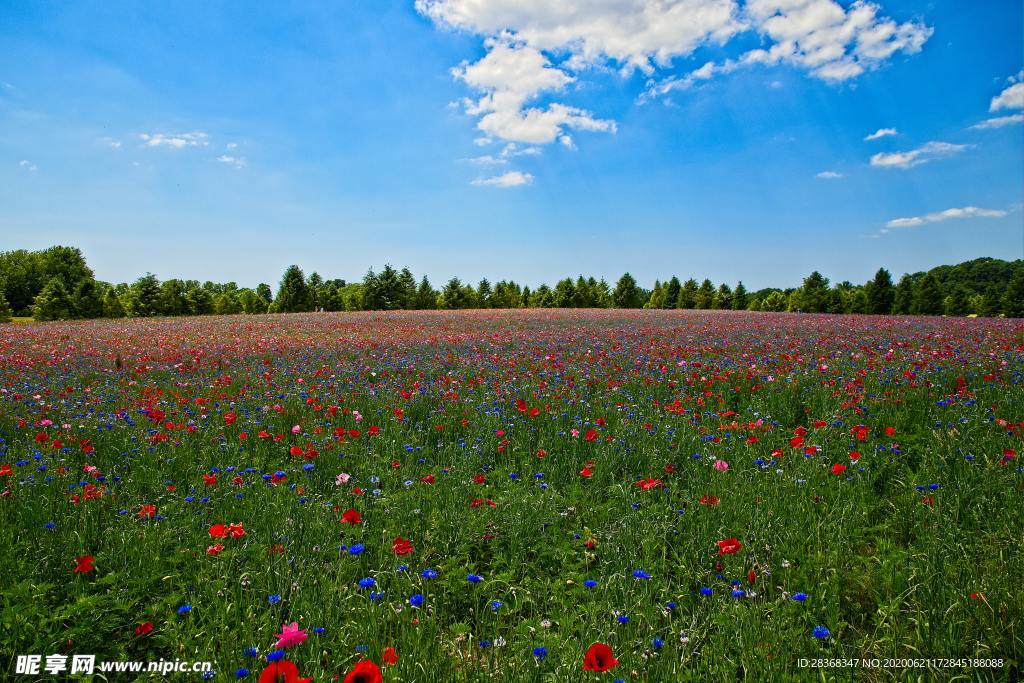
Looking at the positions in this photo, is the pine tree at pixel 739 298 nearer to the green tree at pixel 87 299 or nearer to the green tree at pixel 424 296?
the green tree at pixel 424 296

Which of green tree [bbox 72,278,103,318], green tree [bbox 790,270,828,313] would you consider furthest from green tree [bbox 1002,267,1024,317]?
green tree [bbox 72,278,103,318]

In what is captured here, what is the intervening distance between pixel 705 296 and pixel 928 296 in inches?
1026

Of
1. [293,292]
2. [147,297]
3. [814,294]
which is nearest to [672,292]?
[814,294]

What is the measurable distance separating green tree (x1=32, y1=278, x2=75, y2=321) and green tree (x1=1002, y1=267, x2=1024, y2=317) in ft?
272

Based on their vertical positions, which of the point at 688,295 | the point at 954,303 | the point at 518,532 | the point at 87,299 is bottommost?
the point at 518,532

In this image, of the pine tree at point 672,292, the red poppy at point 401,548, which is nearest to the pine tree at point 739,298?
the pine tree at point 672,292

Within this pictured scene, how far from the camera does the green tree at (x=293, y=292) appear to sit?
56.0 meters

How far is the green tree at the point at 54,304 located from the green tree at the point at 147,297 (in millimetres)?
9411

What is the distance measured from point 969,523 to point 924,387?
3564mm

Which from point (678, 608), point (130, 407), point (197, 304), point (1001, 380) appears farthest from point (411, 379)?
point (197, 304)

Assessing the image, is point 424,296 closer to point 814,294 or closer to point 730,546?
point 814,294

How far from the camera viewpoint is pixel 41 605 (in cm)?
224

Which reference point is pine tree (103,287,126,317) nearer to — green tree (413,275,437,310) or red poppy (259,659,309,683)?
green tree (413,275,437,310)

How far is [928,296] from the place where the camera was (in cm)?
4878
